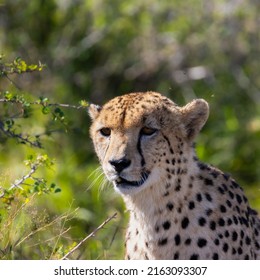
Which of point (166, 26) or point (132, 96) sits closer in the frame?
point (132, 96)

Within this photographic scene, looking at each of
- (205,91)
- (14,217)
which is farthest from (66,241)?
(205,91)

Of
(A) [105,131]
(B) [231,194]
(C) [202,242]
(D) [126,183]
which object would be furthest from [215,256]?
(A) [105,131]

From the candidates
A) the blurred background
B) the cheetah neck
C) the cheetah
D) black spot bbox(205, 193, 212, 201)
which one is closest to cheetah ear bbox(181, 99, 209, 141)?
the cheetah

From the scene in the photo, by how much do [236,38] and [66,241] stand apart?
190 inches

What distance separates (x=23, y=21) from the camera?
1062cm

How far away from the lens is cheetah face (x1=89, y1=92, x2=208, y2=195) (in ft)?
17.0

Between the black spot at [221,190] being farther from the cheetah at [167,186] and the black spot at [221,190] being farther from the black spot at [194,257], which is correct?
the black spot at [194,257]

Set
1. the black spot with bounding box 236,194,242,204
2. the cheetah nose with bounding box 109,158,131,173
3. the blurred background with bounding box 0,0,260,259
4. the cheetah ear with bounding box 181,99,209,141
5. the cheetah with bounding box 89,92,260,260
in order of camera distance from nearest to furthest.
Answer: the cheetah nose with bounding box 109,158,131,173, the cheetah with bounding box 89,92,260,260, the cheetah ear with bounding box 181,99,209,141, the black spot with bounding box 236,194,242,204, the blurred background with bounding box 0,0,260,259

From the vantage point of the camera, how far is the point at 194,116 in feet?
18.1

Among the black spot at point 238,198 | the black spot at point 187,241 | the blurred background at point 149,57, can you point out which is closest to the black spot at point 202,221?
the black spot at point 187,241

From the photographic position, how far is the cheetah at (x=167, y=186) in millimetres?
5270

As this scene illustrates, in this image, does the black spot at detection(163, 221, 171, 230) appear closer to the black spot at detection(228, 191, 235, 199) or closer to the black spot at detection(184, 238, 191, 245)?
the black spot at detection(184, 238, 191, 245)

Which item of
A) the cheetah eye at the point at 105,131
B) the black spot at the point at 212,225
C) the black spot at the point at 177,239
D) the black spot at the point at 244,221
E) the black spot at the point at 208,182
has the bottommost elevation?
the black spot at the point at 177,239

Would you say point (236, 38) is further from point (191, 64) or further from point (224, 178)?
point (224, 178)
